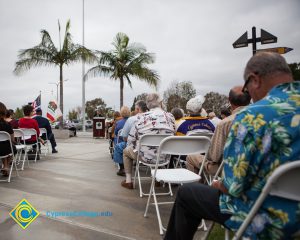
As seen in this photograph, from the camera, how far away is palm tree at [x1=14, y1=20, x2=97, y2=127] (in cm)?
1681

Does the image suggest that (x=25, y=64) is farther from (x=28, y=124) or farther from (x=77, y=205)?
(x=77, y=205)

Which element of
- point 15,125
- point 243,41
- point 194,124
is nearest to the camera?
point 194,124

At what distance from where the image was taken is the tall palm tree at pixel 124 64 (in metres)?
17.4

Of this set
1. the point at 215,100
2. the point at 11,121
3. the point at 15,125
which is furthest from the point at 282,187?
the point at 215,100

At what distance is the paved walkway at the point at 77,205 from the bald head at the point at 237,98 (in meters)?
1.65

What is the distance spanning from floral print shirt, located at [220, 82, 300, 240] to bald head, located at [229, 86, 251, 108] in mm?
1848

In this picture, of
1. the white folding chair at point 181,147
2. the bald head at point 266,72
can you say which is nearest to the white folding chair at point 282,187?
the bald head at point 266,72

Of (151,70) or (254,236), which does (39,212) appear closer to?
(254,236)

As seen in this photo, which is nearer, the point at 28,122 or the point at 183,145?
the point at 183,145

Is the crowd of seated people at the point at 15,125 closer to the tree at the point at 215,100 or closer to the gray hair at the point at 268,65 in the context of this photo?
the gray hair at the point at 268,65

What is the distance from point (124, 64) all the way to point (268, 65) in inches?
641

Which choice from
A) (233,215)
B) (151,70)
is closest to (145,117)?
(233,215)

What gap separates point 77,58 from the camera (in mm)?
17219

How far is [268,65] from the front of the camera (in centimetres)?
167
